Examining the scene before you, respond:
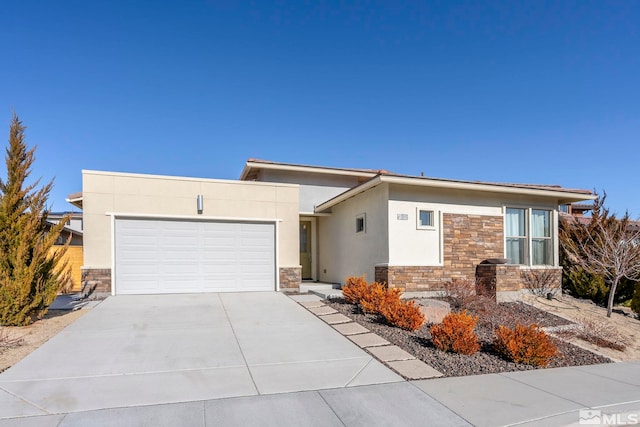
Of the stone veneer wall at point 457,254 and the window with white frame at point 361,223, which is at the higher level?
the window with white frame at point 361,223

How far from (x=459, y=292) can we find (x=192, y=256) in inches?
319

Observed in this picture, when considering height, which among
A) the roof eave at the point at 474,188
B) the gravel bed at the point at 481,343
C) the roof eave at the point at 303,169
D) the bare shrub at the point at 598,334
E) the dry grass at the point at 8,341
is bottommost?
the bare shrub at the point at 598,334

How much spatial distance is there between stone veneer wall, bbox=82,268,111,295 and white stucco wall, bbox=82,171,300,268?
168mm

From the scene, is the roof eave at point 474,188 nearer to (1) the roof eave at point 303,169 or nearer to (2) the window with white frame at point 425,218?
(2) the window with white frame at point 425,218

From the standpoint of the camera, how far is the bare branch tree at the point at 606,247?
36.7ft

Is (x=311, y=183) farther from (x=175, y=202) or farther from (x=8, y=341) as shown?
(x=8, y=341)

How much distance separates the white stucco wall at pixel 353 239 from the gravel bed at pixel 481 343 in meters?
2.43

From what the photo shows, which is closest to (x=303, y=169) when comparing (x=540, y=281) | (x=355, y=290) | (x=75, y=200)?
(x=355, y=290)

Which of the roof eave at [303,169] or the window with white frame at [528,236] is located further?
the roof eave at [303,169]

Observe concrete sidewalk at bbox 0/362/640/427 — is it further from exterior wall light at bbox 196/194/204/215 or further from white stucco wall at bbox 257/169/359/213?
white stucco wall at bbox 257/169/359/213

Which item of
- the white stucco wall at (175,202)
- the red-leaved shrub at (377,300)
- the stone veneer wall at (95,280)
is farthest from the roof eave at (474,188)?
the stone veneer wall at (95,280)

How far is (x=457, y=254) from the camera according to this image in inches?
480

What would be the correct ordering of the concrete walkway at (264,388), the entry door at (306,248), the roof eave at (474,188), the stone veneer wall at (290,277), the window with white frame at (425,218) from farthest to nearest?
1. the entry door at (306,248)
2. the stone veneer wall at (290,277)
3. the window with white frame at (425,218)
4. the roof eave at (474,188)
5. the concrete walkway at (264,388)

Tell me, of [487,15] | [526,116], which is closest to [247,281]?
[487,15]
